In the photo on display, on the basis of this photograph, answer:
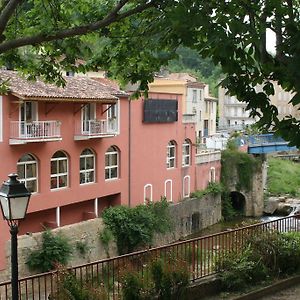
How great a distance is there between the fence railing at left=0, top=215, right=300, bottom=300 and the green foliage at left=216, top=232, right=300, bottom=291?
0.61ft

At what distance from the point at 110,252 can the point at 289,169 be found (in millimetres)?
29520

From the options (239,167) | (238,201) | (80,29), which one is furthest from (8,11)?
(238,201)

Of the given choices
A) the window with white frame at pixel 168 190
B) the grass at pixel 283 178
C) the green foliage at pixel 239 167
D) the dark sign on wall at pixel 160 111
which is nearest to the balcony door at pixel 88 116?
the dark sign on wall at pixel 160 111

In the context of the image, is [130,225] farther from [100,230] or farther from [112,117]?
[112,117]

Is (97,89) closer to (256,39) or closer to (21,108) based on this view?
(21,108)

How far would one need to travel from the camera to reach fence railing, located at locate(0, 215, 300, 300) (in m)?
7.99

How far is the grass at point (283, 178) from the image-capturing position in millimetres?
43500

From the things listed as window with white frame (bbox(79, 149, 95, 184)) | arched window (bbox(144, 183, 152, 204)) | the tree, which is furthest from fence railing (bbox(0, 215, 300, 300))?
arched window (bbox(144, 183, 152, 204))

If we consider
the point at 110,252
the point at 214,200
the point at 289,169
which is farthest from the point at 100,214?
the point at 289,169

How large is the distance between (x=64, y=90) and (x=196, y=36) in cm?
1777

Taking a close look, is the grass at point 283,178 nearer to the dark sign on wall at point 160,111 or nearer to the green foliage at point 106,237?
the dark sign on wall at point 160,111

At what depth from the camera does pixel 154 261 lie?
8531mm

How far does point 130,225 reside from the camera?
2436 centimetres

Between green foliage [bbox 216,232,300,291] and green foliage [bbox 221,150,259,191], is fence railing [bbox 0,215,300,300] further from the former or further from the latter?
green foliage [bbox 221,150,259,191]
